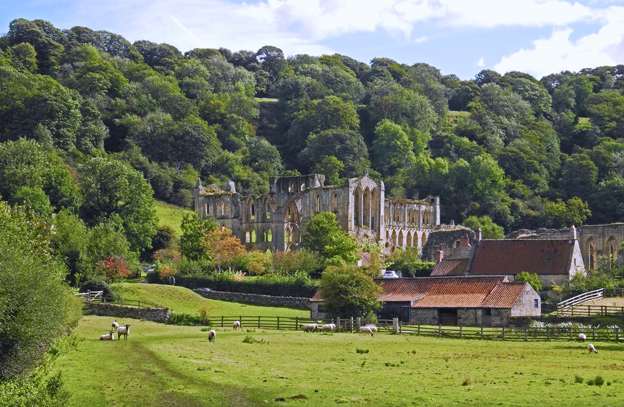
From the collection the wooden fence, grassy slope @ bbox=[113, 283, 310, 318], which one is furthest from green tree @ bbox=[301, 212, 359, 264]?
the wooden fence

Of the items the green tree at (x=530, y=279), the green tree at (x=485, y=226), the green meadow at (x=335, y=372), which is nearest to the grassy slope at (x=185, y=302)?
the green tree at (x=530, y=279)

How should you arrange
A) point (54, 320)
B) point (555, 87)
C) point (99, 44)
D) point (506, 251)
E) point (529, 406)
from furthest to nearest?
1. point (555, 87)
2. point (99, 44)
3. point (506, 251)
4. point (54, 320)
5. point (529, 406)

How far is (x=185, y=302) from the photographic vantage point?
66.6 meters

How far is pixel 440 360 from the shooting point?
36.6 metres

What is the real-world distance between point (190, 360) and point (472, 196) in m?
100.0

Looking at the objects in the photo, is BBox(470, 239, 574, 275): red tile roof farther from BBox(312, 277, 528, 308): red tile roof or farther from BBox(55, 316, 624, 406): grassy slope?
BBox(55, 316, 624, 406): grassy slope

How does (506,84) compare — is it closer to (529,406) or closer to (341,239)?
(341,239)

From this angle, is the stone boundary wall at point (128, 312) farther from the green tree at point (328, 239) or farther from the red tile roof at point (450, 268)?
Result: the green tree at point (328, 239)

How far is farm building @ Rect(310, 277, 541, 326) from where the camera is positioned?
55969 millimetres

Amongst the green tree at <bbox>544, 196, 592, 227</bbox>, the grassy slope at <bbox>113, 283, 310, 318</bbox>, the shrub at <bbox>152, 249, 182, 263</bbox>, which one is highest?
the green tree at <bbox>544, 196, 592, 227</bbox>

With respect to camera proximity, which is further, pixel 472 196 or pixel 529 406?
pixel 472 196

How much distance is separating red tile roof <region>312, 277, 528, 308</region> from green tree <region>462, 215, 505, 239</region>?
5183 cm

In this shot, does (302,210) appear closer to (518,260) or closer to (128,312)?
(518,260)

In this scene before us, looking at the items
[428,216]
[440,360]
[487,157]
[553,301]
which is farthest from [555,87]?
[440,360]
